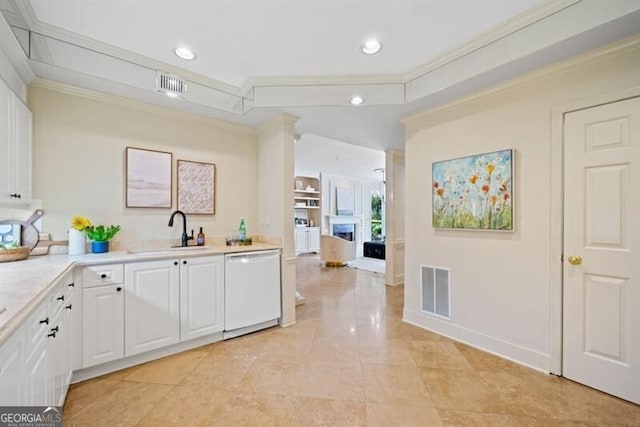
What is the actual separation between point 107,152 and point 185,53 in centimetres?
125

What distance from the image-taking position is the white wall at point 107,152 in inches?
94.7

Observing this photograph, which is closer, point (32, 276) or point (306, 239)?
point (32, 276)

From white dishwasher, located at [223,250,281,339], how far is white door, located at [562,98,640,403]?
2674 mm

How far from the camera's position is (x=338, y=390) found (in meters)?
2.01

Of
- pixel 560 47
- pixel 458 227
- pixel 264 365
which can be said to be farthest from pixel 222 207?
pixel 560 47

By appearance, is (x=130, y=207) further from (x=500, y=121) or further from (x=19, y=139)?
(x=500, y=121)

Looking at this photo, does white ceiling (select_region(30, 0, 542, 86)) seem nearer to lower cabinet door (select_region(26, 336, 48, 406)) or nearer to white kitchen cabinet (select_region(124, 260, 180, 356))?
white kitchen cabinet (select_region(124, 260, 180, 356))

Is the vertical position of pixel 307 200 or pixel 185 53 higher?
pixel 185 53

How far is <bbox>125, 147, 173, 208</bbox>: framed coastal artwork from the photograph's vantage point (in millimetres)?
2764

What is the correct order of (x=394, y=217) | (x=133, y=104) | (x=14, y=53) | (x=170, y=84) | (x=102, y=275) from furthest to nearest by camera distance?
(x=394, y=217) → (x=133, y=104) → (x=170, y=84) → (x=102, y=275) → (x=14, y=53)

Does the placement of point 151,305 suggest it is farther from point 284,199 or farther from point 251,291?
point 284,199

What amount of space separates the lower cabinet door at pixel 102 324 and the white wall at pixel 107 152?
0.78 meters

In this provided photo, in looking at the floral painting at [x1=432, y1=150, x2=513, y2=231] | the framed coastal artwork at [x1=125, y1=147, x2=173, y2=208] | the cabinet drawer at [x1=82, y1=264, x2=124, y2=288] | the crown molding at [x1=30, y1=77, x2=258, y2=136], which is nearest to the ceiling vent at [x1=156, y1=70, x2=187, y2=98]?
the crown molding at [x1=30, y1=77, x2=258, y2=136]

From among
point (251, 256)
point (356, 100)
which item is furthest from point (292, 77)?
point (251, 256)
